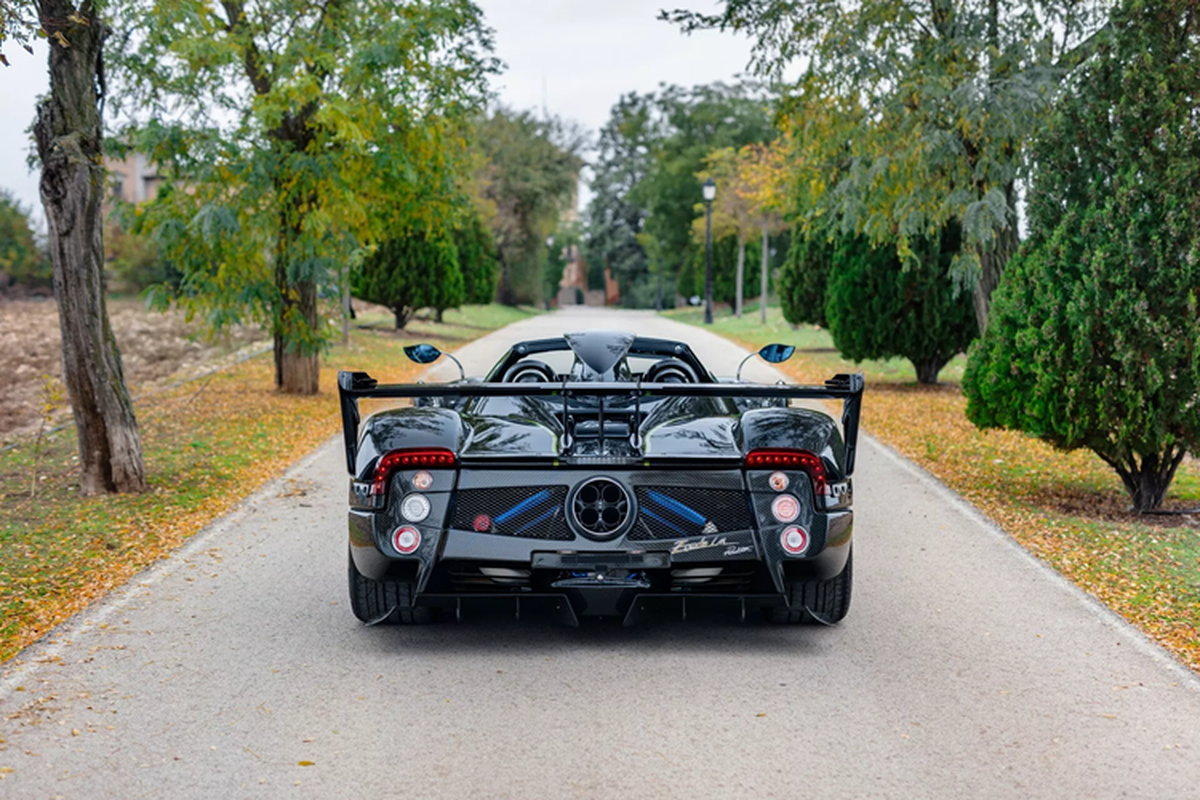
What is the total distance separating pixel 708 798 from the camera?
3855 millimetres

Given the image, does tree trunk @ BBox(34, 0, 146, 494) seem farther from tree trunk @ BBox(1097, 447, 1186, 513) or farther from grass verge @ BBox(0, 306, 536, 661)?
tree trunk @ BBox(1097, 447, 1186, 513)

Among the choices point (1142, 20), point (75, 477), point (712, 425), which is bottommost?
point (75, 477)

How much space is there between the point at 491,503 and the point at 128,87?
39.6 feet

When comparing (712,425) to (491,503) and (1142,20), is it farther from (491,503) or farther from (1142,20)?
(1142,20)

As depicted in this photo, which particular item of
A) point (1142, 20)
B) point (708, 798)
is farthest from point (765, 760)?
point (1142, 20)

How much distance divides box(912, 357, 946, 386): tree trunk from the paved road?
13519mm

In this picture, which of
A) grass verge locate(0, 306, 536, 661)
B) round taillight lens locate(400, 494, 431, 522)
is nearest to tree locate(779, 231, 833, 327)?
grass verge locate(0, 306, 536, 661)

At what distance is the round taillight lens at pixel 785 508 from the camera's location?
5348 mm

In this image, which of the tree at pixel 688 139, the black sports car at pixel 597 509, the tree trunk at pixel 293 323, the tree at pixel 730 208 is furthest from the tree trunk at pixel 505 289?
the black sports car at pixel 597 509

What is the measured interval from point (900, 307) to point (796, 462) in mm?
14683

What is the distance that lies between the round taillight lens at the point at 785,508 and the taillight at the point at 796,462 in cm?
12

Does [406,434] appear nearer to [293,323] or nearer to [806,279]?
[293,323]

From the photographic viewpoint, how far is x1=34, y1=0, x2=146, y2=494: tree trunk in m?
9.34

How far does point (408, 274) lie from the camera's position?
1297 inches
